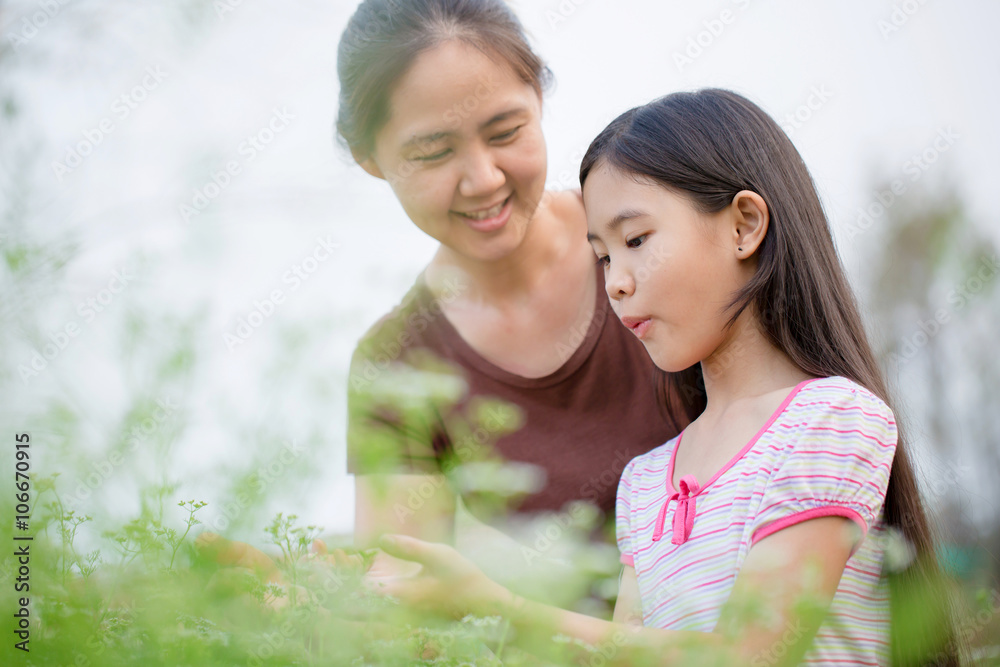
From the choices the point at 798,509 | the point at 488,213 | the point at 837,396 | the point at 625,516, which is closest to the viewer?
the point at 798,509

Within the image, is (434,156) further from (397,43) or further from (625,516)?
(625,516)

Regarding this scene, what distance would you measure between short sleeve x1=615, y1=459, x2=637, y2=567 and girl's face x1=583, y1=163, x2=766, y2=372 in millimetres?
439

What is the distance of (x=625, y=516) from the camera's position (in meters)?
1.81

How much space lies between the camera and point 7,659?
0.58 metres

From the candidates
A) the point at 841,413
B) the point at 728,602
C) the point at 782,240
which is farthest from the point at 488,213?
the point at 728,602

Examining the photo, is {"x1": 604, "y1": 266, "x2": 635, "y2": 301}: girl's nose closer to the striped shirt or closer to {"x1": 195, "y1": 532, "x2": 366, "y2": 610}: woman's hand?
the striped shirt

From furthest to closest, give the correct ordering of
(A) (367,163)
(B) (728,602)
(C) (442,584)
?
(A) (367,163) → (C) (442,584) → (B) (728,602)

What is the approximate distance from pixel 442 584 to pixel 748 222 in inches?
42.7

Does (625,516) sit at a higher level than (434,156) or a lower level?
lower

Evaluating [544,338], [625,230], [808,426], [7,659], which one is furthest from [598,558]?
[544,338]

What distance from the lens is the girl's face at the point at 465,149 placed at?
1940mm

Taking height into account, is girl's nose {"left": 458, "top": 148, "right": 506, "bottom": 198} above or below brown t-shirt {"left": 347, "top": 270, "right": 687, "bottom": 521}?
above

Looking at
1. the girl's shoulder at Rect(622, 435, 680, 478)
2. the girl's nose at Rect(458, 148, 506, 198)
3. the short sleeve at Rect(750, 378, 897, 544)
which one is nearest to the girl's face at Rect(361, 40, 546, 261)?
the girl's nose at Rect(458, 148, 506, 198)

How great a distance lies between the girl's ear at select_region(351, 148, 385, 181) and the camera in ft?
7.29
